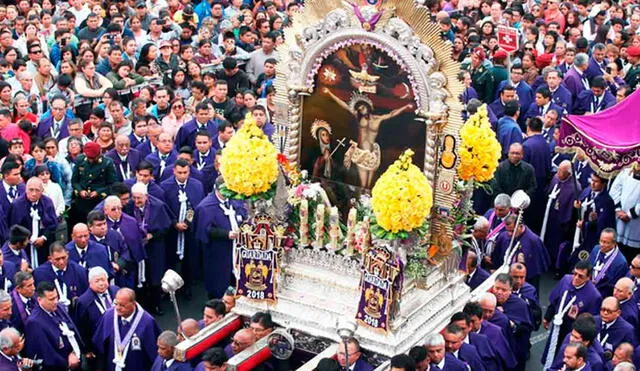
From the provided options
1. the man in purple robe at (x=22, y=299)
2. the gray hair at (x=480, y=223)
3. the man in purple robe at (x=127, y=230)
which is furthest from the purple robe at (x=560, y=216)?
the man in purple robe at (x=22, y=299)

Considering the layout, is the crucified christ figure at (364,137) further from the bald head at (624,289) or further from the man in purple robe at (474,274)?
the bald head at (624,289)

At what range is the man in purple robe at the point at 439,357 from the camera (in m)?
12.9

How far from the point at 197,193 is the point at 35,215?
2250 millimetres

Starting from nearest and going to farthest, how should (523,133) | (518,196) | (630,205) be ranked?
(518,196), (630,205), (523,133)

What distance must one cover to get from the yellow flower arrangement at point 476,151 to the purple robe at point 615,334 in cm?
229

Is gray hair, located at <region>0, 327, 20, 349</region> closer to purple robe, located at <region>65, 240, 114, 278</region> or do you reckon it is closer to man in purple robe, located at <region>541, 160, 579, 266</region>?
purple robe, located at <region>65, 240, 114, 278</region>

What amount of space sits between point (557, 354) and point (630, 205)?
12.3 feet

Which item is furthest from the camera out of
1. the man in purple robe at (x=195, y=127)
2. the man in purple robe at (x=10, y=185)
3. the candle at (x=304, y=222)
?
the man in purple robe at (x=195, y=127)

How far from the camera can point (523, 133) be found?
20.2m

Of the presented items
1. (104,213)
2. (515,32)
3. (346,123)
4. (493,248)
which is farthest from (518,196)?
(515,32)

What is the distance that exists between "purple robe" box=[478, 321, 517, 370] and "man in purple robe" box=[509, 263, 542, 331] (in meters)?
1.00

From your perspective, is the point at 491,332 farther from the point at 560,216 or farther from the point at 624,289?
the point at 560,216

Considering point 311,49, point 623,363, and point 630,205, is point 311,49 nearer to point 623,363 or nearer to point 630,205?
point 623,363

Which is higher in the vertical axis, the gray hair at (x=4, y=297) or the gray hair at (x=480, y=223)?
the gray hair at (x=480, y=223)
